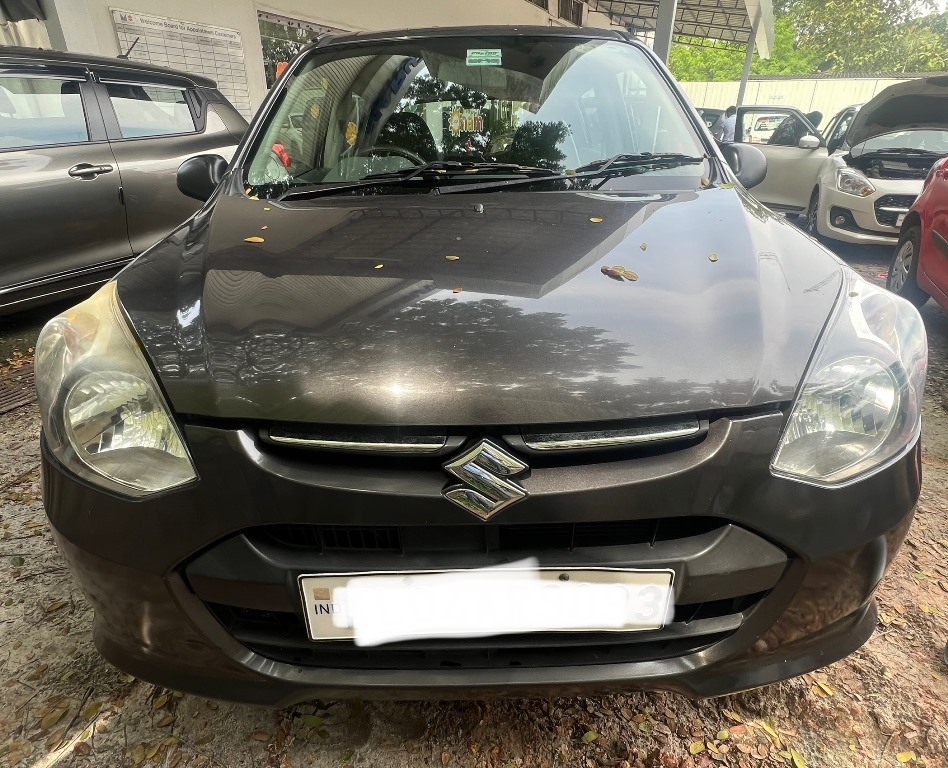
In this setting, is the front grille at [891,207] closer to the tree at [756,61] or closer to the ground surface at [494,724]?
the ground surface at [494,724]

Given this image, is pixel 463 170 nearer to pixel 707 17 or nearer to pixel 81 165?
pixel 81 165

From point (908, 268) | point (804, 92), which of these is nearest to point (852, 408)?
point (908, 268)

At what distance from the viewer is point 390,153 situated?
203 cm

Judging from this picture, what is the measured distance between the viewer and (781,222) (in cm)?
167

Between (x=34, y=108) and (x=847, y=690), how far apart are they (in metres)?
4.50

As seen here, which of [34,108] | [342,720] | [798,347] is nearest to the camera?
[798,347]

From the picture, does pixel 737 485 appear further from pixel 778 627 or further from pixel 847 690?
pixel 847 690

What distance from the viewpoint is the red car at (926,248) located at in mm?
3258

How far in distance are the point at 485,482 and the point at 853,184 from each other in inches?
225

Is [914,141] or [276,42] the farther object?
[276,42]

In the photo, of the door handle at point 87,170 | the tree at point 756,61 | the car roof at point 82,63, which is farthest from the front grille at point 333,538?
the tree at point 756,61

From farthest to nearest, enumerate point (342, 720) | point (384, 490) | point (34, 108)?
1. point (34, 108)
2. point (342, 720)
3. point (384, 490)

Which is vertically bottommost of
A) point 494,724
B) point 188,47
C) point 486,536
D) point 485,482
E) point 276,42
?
point 494,724

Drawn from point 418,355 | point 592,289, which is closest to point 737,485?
point 592,289
